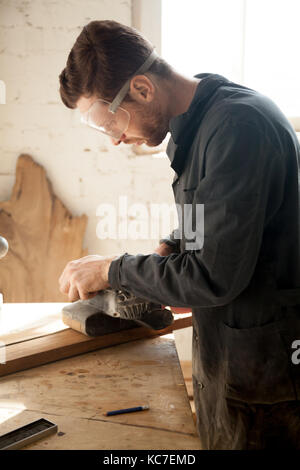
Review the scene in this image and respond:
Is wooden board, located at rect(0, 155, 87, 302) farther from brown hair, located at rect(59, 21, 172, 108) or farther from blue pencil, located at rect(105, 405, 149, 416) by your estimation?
blue pencil, located at rect(105, 405, 149, 416)

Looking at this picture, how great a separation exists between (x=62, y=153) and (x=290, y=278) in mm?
2428

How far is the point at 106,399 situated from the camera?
1256mm

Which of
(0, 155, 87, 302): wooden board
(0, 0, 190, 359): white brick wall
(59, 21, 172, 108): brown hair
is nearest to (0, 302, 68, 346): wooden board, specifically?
(59, 21, 172, 108): brown hair

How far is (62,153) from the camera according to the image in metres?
3.27

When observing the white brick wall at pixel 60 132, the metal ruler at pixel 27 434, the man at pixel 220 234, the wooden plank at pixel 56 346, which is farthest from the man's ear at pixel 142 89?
the white brick wall at pixel 60 132

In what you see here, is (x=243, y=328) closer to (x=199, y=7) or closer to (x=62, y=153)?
(x=62, y=153)

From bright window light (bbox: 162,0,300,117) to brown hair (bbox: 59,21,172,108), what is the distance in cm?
192

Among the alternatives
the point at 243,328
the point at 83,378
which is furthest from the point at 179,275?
the point at 83,378

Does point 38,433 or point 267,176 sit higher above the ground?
point 267,176

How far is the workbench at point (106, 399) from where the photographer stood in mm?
1060

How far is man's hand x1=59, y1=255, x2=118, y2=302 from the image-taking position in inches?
55.4

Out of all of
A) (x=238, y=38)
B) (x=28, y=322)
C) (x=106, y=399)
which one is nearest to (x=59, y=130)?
(x=238, y=38)

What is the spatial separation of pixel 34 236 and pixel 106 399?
216 centimetres

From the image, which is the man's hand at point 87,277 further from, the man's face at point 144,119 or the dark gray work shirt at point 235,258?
the man's face at point 144,119
